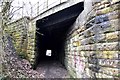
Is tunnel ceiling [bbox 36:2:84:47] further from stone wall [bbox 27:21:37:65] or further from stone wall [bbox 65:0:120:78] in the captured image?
stone wall [bbox 65:0:120:78]

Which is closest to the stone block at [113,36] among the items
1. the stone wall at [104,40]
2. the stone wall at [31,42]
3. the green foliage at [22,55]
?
the stone wall at [104,40]

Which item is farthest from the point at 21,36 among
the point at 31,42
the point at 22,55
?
the point at 22,55

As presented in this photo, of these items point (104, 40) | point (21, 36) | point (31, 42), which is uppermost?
point (21, 36)

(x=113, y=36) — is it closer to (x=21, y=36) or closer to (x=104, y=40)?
(x=104, y=40)

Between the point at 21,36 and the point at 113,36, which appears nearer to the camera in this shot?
the point at 113,36

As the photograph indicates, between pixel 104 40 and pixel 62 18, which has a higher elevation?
pixel 62 18

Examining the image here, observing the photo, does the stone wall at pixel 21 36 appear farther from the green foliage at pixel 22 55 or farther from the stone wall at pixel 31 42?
the stone wall at pixel 31 42

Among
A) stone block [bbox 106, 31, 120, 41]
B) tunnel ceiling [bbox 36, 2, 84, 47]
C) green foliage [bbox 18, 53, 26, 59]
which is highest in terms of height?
tunnel ceiling [bbox 36, 2, 84, 47]

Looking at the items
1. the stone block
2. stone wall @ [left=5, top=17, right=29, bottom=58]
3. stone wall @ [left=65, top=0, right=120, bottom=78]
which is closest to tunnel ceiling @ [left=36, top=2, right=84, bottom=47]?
stone wall @ [left=5, top=17, right=29, bottom=58]

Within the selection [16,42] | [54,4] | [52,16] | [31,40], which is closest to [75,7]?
[54,4]

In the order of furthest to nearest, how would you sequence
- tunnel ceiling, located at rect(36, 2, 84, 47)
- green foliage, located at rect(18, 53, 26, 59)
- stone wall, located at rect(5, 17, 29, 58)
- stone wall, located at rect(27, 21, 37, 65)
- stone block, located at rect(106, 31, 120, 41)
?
stone wall, located at rect(5, 17, 29, 58)
green foliage, located at rect(18, 53, 26, 59)
stone wall, located at rect(27, 21, 37, 65)
tunnel ceiling, located at rect(36, 2, 84, 47)
stone block, located at rect(106, 31, 120, 41)

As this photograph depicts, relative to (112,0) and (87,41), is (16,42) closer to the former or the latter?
(87,41)

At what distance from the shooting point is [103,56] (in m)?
5.26

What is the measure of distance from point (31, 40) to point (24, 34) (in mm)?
700
